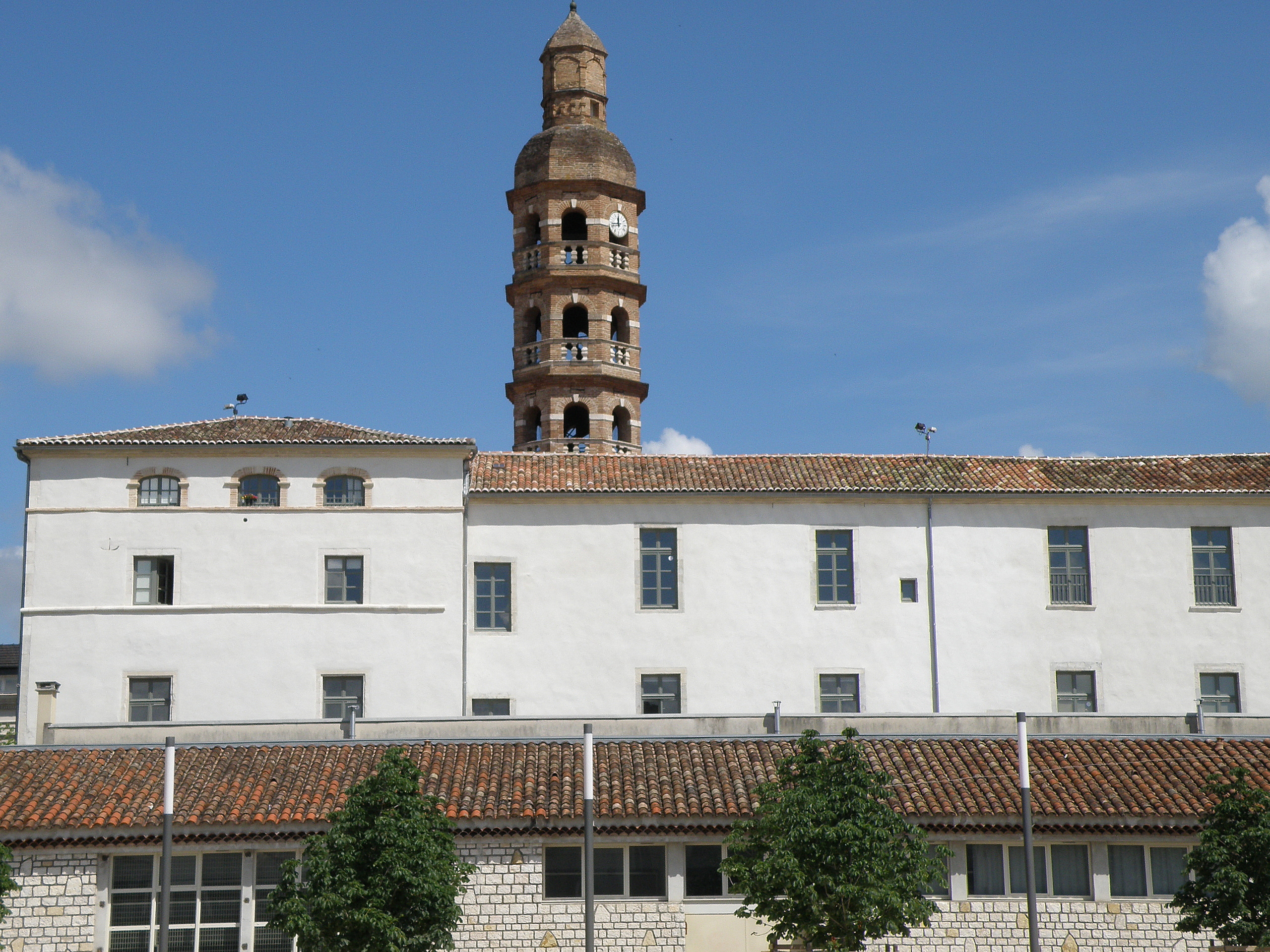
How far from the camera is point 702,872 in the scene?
2928 centimetres

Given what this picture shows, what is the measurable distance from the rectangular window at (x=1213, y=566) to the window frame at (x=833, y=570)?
29.1 feet

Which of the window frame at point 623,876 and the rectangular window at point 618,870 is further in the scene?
the rectangular window at point 618,870

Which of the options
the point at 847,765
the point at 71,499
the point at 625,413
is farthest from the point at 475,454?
the point at 847,765

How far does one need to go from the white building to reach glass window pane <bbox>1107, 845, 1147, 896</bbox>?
11705mm

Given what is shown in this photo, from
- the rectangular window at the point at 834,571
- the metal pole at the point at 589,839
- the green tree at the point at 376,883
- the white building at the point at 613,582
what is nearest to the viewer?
the green tree at the point at 376,883

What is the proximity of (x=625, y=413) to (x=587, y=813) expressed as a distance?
3190 centimetres

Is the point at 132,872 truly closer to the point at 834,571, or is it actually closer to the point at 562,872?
the point at 562,872

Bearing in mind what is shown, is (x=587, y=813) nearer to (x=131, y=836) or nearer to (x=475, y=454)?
(x=131, y=836)

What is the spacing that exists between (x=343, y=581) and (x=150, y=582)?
4620 mm

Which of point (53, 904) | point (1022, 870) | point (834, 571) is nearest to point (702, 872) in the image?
point (1022, 870)

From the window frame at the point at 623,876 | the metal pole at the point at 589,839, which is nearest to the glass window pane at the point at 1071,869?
the window frame at the point at 623,876

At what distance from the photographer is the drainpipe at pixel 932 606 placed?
41.2 metres

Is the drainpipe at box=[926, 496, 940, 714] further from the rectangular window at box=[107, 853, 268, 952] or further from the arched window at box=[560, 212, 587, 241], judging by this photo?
the arched window at box=[560, 212, 587, 241]

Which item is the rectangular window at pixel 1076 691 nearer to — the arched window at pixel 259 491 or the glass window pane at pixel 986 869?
the glass window pane at pixel 986 869
